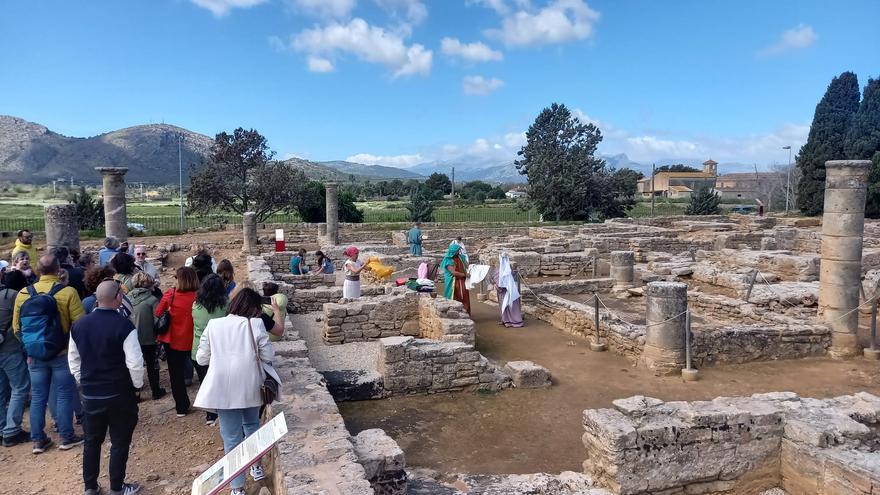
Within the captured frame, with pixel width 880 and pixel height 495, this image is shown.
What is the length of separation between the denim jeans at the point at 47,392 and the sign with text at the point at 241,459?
3342 millimetres

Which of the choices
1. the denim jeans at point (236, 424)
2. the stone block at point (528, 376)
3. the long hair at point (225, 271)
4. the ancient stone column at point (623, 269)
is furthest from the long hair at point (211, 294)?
the ancient stone column at point (623, 269)

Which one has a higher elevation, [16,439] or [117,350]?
[117,350]

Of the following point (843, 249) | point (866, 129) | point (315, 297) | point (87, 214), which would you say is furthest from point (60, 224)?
point (866, 129)

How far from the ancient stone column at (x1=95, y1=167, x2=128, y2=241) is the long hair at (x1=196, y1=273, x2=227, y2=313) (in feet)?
36.3

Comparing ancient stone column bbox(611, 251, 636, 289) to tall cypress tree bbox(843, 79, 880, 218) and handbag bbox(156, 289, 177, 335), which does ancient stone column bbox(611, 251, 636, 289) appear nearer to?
handbag bbox(156, 289, 177, 335)

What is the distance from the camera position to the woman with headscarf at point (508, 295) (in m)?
11.6

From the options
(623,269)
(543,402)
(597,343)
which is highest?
(623,269)

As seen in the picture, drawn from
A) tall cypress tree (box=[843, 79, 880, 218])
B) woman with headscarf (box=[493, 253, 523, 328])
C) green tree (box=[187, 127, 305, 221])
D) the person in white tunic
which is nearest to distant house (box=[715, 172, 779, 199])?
tall cypress tree (box=[843, 79, 880, 218])

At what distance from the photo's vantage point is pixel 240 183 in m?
35.5

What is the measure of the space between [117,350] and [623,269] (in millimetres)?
13236

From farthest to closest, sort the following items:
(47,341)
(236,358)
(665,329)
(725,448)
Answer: (665,329) < (725,448) < (47,341) < (236,358)

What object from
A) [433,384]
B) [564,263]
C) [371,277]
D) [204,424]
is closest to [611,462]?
[433,384]

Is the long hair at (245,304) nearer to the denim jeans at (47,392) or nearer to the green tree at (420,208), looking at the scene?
the denim jeans at (47,392)

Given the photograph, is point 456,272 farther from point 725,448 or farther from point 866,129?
point 866,129
